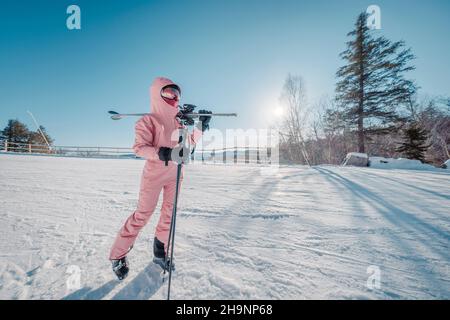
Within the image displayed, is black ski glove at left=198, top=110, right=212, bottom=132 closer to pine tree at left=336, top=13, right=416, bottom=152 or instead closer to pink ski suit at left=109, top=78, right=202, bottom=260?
→ pink ski suit at left=109, top=78, right=202, bottom=260

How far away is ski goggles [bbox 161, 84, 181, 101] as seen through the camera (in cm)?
189

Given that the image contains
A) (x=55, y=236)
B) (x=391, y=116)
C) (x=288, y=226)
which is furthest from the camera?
(x=391, y=116)

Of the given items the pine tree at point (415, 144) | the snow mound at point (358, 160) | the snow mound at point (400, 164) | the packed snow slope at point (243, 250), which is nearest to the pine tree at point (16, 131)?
the packed snow slope at point (243, 250)

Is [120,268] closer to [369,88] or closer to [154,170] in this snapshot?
[154,170]

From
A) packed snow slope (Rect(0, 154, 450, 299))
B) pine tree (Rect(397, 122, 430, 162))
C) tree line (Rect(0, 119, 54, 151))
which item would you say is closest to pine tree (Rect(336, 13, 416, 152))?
pine tree (Rect(397, 122, 430, 162))

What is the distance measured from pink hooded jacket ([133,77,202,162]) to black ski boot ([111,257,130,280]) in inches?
38.5

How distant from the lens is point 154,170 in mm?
1765

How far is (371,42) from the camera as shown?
716 inches

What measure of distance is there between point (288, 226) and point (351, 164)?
12.9m

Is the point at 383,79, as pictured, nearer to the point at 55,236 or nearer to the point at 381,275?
the point at 381,275

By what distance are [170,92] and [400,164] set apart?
1514 cm
